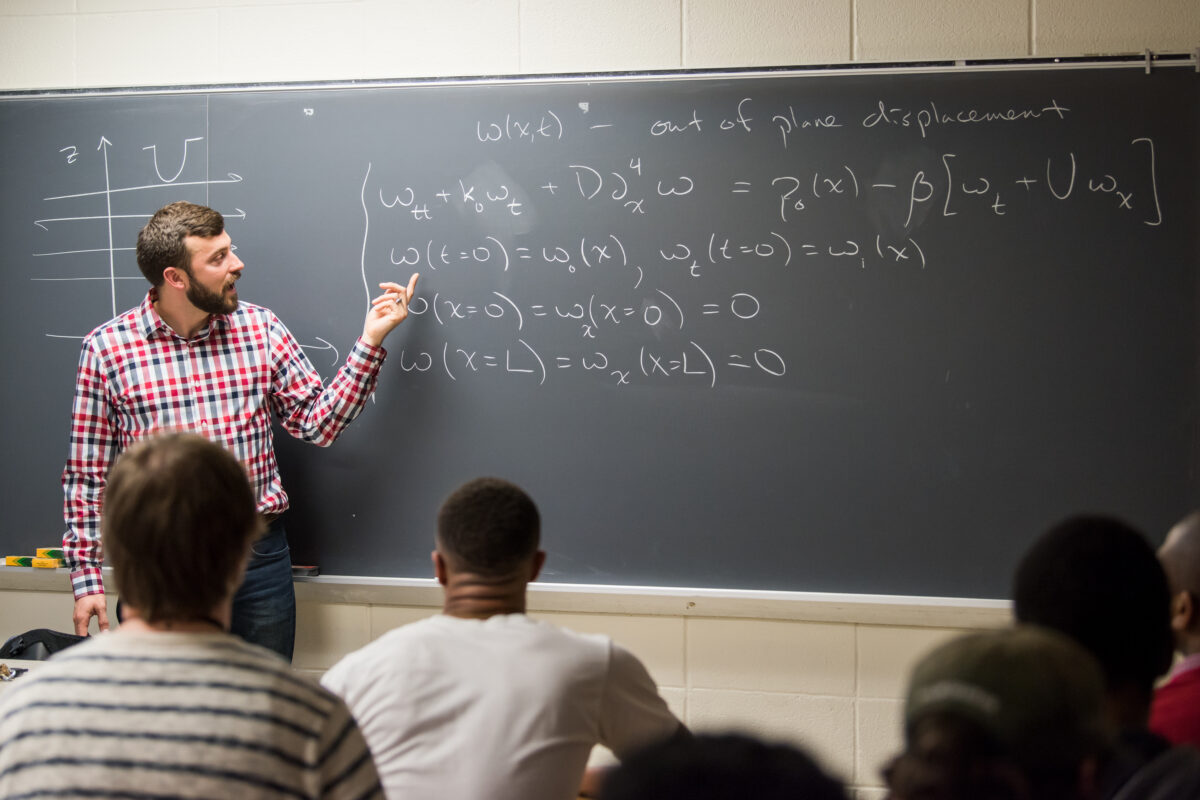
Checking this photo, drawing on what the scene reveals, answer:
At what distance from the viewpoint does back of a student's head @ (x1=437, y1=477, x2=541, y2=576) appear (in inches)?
61.7

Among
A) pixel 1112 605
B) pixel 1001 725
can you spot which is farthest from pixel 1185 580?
pixel 1001 725

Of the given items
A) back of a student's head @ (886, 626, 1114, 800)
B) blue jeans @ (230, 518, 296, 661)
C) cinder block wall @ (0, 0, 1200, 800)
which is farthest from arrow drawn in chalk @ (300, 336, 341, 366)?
back of a student's head @ (886, 626, 1114, 800)

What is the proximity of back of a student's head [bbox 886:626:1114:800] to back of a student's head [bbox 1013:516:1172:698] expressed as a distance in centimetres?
40

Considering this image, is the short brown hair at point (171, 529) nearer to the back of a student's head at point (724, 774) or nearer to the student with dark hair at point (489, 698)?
the student with dark hair at point (489, 698)

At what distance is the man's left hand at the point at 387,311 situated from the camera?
9.15ft

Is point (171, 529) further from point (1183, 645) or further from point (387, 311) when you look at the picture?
point (387, 311)

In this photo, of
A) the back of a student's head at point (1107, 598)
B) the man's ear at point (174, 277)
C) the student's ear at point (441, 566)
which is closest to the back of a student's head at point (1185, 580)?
the back of a student's head at point (1107, 598)

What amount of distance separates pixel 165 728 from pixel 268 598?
1816mm

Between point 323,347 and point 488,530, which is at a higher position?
point 323,347

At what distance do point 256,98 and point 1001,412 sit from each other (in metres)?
2.35

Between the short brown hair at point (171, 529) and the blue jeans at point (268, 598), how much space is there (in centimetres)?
166

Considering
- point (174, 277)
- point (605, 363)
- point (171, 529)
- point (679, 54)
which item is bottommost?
point (171, 529)

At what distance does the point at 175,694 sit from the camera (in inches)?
40.9

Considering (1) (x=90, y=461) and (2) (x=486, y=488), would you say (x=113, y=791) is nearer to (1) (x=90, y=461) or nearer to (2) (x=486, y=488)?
(2) (x=486, y=488)
